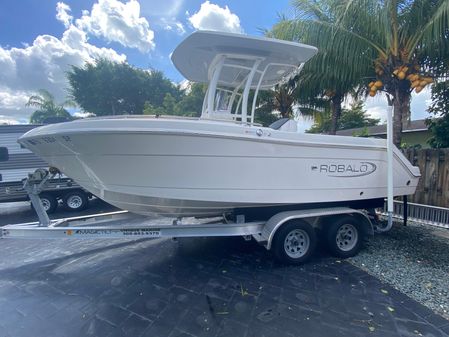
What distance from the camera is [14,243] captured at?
4.66 metres

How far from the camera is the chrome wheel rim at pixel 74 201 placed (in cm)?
763

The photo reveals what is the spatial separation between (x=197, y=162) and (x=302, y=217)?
1.76 metres

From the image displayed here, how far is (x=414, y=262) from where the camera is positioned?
3.64 meters

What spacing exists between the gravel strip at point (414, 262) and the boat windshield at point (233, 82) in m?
2.77

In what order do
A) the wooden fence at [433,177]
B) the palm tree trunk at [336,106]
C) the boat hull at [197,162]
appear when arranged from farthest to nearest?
the palm tree trunk at [336,106]
the wooden fence at [433,177]
the boat hull at [197,162]

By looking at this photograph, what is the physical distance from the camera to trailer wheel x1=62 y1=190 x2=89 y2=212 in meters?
7.61

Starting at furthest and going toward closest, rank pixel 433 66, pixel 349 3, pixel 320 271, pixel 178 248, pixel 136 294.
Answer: pixel 433 66, pixel 349 3, pixel 178 248, pixel 320 271, pixel 136 294

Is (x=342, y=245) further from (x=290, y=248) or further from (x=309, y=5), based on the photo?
(x=309, y=5)

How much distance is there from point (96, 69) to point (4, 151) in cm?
2112

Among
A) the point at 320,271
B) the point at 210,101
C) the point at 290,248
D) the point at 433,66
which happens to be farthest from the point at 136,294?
the point at 433,66

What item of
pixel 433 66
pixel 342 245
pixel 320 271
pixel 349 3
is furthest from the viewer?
pixel 433 66

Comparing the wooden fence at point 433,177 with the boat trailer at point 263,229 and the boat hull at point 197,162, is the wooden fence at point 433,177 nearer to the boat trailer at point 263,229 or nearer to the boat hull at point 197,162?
the boat trailer at point 263,229

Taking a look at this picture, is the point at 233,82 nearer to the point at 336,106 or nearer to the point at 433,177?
the point at 433,177

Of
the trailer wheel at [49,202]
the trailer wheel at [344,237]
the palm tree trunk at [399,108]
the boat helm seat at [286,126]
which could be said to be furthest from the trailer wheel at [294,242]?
the trailer wheel at [49,202]
